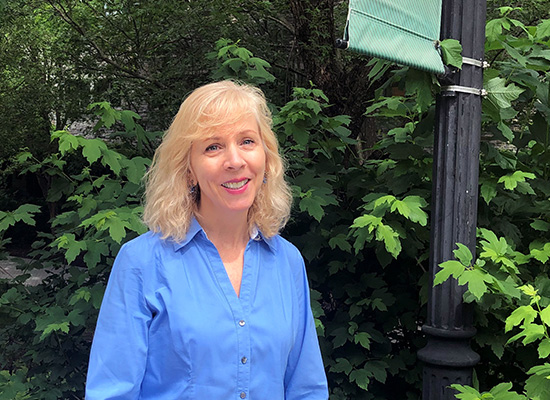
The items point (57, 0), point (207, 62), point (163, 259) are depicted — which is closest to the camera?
point (163, 259)

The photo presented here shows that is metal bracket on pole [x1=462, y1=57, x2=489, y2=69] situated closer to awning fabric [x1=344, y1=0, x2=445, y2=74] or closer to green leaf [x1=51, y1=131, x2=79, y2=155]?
awning fabric [x1=344, y1=0, x2=445, y2=74]

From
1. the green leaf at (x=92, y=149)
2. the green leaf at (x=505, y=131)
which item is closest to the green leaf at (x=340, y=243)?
the green leaf at (x=505, y=131)

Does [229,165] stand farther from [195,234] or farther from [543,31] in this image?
[543,31]

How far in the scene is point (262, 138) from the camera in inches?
84.5

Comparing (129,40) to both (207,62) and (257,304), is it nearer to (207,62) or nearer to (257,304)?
(207,62)

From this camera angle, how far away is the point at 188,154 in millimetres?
2064

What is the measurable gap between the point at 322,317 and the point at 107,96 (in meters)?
6.35

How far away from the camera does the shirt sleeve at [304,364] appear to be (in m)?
2.17

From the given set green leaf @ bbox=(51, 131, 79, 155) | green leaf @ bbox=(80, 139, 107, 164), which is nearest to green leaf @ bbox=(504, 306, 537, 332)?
green leaf @ bbox=(80, 139, 107, 164)

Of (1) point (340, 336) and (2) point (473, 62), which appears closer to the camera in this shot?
(2) point (473, 62)

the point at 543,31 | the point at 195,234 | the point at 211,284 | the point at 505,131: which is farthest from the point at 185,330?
the point at 543,31

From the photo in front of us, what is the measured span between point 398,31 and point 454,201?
84 centimetres

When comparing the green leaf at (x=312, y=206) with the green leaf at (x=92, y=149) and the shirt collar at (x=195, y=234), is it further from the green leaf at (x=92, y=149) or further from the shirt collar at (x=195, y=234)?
the shirt collar at (x=195, y=234)

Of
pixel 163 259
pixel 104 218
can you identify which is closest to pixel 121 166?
pixel 104 218
